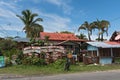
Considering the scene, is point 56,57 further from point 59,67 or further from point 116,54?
point 116,54

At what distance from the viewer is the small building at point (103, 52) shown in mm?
34281

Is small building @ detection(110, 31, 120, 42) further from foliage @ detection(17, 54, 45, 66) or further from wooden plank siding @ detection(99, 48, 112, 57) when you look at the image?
foliage @ detection(17, 54, 45, 66)

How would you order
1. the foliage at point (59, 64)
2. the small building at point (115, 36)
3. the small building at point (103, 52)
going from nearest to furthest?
the foliage at point (59, 64) < the small building at point (103, 52) < the small building at point (115, 36)

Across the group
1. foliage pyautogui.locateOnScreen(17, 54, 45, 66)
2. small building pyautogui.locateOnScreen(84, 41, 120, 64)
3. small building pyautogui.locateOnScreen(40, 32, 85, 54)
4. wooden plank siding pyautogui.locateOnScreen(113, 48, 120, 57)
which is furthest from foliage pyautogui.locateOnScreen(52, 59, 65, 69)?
wooden plank siding pyautogui.locateOnScreen(113, 48, 120, 57)

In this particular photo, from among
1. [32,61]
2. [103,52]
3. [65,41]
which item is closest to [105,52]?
[103,52]

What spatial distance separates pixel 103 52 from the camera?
115ft

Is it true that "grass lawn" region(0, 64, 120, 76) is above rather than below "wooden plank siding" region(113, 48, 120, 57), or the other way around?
below

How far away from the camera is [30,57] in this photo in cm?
3003

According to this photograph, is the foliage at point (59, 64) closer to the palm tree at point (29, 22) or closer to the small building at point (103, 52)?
the small building at point (103, 52)

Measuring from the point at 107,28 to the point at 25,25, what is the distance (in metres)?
17.9

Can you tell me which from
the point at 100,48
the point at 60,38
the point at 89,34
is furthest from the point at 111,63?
the point at 89,34

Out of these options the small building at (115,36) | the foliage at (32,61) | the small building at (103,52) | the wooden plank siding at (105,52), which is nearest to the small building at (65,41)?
the small building at (103,52)

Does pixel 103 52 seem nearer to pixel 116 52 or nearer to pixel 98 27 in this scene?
pixel 116 52

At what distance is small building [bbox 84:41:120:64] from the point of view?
3428cm
